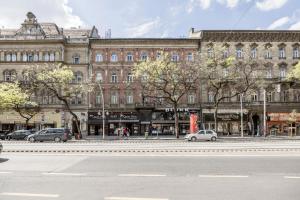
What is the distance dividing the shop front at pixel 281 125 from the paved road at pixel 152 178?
44.8 metres

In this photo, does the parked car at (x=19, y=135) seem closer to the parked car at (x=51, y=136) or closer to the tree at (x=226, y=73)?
the parked car at (x=51, y=136)

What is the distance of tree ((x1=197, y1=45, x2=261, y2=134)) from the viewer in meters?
54.0

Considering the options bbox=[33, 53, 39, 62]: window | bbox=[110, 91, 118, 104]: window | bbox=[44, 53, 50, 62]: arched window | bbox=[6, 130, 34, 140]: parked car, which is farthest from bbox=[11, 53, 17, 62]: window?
bbox=[6, 130, 34, 140]: parked car

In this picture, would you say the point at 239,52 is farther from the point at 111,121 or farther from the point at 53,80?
the point at 53,80

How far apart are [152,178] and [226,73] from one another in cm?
4665

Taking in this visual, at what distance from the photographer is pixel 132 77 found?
65.0 metres

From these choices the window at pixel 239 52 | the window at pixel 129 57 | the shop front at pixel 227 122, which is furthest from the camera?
the window at pixel 129 57

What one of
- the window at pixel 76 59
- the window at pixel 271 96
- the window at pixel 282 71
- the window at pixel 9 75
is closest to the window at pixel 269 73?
the window at pixel 282 71

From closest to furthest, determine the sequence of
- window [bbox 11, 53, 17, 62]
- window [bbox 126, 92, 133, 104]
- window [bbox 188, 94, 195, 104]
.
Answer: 1. window [bbox 11, 53, 17, 62]
2. window [bbox 188, 94, 195, 104]
3. window [bbox 126, 92, 133, 104]

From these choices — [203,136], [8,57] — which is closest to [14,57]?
[8,57]

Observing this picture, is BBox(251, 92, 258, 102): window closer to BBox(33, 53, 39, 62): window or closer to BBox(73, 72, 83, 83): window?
BBox(73, 72, 83, 83): window

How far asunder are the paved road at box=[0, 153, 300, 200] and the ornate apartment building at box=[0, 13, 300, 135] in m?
44.3

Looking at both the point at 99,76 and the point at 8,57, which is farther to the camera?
the point at 99,76

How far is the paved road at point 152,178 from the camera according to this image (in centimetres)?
1134
